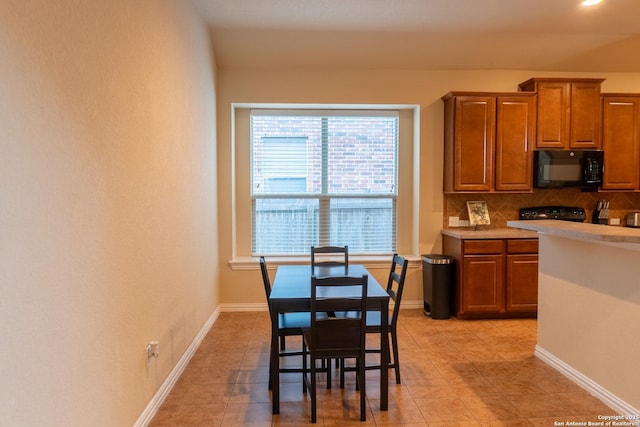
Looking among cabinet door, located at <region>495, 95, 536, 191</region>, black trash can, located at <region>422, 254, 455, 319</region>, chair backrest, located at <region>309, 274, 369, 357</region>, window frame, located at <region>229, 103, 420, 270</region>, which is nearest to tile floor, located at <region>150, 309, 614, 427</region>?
chair backrest, located at <region>309, 274, 369, 357</region>

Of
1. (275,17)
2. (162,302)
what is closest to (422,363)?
(162,302)

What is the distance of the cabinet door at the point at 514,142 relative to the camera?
4.32 metres

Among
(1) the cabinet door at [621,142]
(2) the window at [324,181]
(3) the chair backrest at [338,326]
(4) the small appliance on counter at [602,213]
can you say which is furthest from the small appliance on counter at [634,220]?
(3) the chair backrest at [338,326]

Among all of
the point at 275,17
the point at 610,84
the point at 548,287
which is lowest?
the point at 548,287

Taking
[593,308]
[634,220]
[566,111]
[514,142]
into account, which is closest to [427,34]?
[514,142]

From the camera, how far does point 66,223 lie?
1.55m

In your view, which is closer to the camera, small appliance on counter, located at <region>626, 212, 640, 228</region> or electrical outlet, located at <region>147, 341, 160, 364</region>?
electrical outlet, located at <region>147, 341, 160, 364</region>

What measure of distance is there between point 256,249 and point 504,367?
115 inches

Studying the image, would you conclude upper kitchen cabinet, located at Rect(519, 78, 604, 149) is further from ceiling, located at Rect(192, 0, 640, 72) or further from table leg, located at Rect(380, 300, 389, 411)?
table leg, located at Rect(380, 300, 389, 411)

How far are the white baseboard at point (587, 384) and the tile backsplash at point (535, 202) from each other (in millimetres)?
1843

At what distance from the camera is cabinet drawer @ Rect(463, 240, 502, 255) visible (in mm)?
4156

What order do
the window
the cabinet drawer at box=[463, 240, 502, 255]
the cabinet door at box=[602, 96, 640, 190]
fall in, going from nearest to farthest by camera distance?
the cabinet drawer at box=[463, 240, 502, 255]
the cabinet door at box=[602, 96, 640, 190]
the window

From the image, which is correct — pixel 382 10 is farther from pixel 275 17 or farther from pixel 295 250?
pixel 295 250

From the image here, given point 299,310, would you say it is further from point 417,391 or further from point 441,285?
point 441,285
